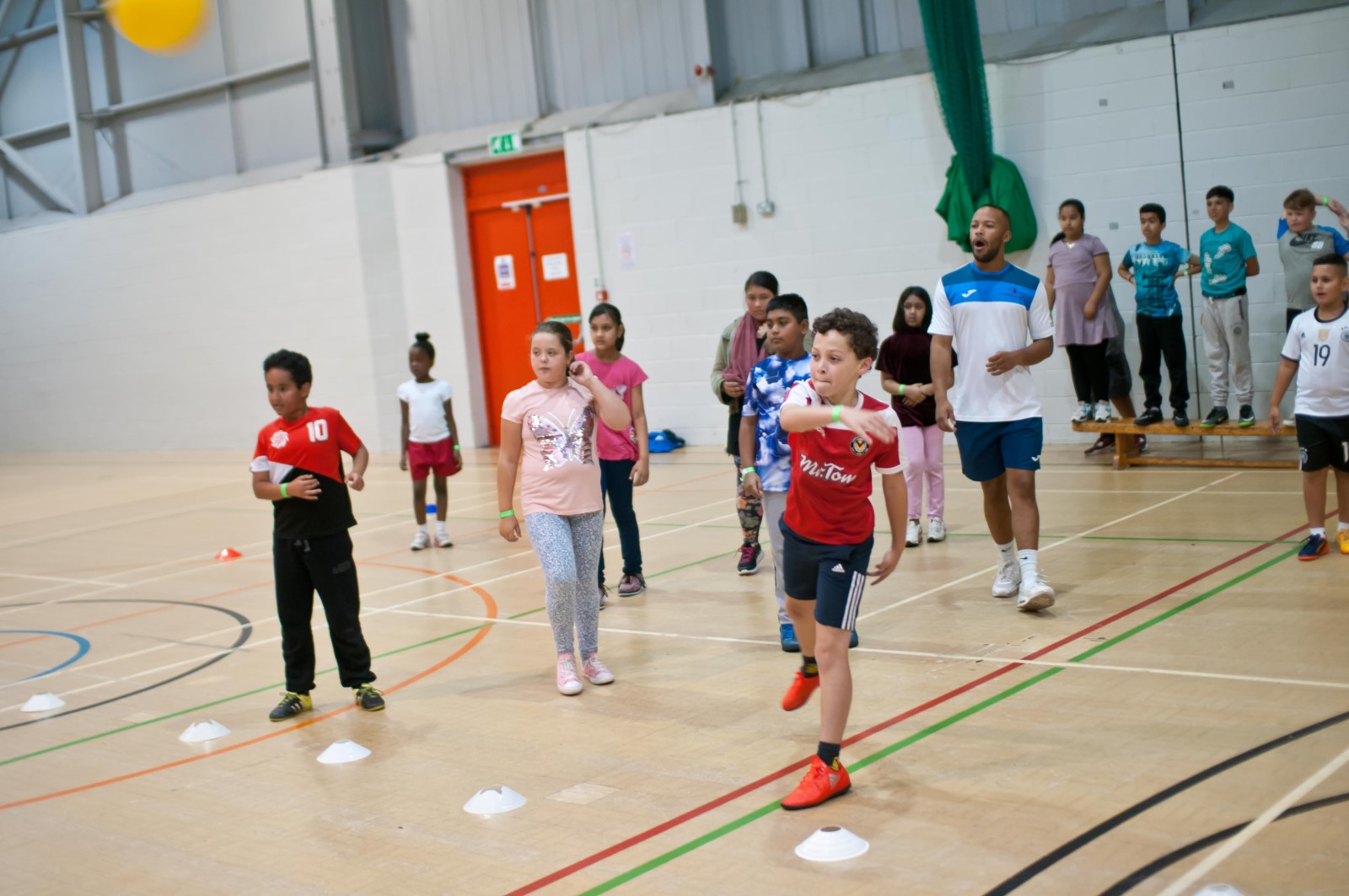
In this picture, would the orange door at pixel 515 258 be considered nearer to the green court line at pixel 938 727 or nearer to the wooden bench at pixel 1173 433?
the wooden bench at pixel 1173 433

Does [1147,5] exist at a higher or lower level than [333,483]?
higher

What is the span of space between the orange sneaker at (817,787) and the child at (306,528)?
2429mm

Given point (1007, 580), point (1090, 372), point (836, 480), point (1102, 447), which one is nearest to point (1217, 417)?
point (1090, 372)

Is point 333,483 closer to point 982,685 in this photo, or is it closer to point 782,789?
point 782,789

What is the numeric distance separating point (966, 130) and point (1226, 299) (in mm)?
2926

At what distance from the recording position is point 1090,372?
37.9 ft

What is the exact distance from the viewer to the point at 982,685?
5.38m

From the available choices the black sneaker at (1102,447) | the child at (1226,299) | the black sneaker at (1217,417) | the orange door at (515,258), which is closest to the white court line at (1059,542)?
the black sneaker at (1217,417)

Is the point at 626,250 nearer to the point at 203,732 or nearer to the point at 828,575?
the point at 203,732

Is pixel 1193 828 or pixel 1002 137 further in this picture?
pixel 1002 137

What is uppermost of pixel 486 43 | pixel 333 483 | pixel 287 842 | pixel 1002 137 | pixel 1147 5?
pixel 486 43

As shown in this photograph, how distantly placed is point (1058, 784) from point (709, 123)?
11531 mm

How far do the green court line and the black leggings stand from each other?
4.41 m

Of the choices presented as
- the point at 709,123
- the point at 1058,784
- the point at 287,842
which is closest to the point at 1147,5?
the point at 709,123
